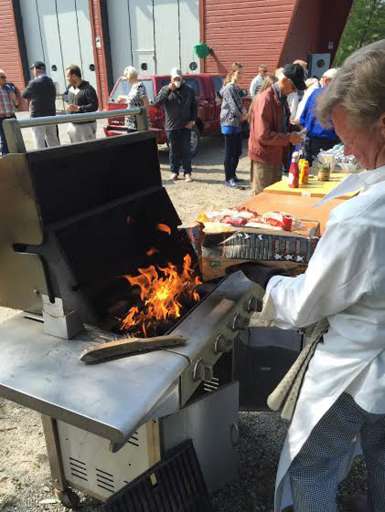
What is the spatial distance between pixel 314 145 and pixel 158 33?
12082 millimetres

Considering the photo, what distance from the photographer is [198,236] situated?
6.97ft

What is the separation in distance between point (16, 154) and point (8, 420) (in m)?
2.01

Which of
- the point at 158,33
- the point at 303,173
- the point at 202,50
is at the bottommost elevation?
the point at 303,173

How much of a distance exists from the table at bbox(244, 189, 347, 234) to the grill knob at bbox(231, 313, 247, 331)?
4.62 feet

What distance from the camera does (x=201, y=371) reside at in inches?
62.1

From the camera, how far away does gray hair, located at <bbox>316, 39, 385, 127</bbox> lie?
114 cm

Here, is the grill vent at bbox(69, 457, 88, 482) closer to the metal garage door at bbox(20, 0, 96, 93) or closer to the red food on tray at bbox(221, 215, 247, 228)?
the red food on tray at bbox(221, 215, 247, 228)

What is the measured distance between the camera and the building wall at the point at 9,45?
17688 mm

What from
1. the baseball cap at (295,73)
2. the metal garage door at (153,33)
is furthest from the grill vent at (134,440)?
the metal garage door at (153,33)

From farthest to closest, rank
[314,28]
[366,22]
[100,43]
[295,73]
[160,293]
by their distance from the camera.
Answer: [366,22], [100,43], [314,28], [295,73], [160,293]

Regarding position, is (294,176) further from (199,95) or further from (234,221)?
(199,95)

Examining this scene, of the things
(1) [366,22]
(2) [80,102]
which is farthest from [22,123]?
(1) [366,22]

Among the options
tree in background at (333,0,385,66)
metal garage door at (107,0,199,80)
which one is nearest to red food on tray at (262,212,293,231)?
metal garage door at (107,0,199,80)

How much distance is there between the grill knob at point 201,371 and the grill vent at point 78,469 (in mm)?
826
